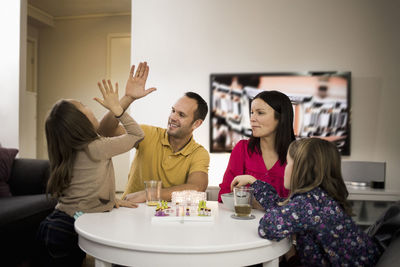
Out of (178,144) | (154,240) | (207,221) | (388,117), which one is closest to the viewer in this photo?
(154,240)

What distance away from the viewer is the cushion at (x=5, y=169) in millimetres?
3148

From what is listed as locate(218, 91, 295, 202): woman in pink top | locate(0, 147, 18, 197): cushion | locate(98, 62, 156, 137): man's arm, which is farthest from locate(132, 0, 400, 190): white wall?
locate(98, 62, 156, 137): man's arm

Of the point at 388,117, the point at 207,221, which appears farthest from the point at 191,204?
the point at 388,117

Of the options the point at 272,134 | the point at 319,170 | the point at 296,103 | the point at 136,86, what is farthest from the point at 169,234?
the point at 296,103

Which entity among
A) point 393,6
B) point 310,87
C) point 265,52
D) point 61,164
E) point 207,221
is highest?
point 393,6

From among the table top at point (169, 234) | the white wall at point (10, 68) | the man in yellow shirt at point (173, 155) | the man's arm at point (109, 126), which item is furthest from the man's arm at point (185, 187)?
the white wall at point (10, 68)

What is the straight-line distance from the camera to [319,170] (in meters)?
1.33

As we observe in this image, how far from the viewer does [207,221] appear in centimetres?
136

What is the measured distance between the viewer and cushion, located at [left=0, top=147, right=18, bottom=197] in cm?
315

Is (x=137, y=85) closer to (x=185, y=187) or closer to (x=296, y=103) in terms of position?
(x=185, y=187)

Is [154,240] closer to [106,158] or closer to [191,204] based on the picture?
[191,204]

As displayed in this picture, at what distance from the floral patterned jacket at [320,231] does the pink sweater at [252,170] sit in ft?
1.71

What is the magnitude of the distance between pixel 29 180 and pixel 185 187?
2087 mm

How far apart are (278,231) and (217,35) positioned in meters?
3.01
